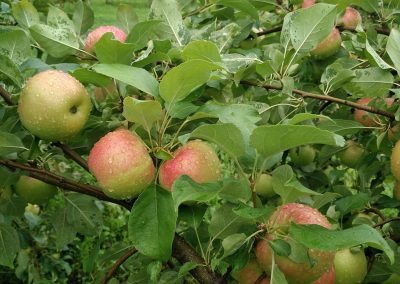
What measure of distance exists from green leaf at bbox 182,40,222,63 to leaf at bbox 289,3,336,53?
0.22m

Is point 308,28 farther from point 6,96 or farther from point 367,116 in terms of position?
point 6,96

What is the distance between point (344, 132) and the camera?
1.45 m

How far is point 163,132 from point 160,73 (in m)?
0.24

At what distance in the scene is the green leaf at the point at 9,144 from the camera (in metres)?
1.13

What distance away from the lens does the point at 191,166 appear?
3.32ft

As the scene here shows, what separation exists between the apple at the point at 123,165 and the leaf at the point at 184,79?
10cm

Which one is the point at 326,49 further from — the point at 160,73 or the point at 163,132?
the point at 163,132

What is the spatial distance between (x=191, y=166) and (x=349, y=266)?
49cm

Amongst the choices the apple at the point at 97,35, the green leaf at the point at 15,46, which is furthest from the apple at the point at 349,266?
the green leaf at the point at 15,46

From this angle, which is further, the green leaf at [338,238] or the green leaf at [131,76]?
the green leaf at [131,76]

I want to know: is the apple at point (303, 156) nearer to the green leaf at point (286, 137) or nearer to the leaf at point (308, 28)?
the leaf at point (308, 28)

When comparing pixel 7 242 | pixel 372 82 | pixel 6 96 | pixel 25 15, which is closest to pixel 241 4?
pixel 372 82

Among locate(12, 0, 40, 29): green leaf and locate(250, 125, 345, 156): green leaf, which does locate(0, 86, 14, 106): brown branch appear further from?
locate(250, 125, 345, 156): green leaf

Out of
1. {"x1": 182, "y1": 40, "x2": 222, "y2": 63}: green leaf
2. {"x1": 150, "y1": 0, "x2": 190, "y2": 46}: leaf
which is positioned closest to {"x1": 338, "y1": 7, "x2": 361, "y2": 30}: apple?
{"x1": 150, "y1": 0, "x2": 190, "y2": 46}: leaf
